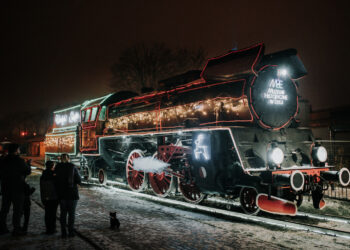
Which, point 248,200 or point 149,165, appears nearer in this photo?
point 248,200

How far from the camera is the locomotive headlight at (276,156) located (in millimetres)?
6367

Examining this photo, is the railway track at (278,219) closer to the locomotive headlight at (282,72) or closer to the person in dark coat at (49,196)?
the locomotive headlight at (282,72)

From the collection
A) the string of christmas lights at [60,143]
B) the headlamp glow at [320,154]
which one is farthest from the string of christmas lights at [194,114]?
the string of christmas lights at [60,143]

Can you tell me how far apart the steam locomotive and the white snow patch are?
0.10 ft

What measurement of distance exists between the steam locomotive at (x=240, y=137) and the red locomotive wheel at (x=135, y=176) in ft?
0.76

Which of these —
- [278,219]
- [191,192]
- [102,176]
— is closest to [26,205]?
[191,192]

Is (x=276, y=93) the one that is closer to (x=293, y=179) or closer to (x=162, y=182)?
(x=293, y=179)

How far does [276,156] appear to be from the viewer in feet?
20.9

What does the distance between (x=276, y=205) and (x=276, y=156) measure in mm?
1005

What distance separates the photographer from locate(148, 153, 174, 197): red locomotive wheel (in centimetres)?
876

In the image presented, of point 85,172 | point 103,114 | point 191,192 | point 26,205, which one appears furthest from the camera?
point 85,172

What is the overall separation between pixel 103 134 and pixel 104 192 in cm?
254

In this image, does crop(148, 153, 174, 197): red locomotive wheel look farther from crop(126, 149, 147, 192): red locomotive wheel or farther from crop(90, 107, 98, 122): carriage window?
crop(90, 107, 98, 122): carriage window

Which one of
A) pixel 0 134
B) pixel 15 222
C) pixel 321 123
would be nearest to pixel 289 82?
pixel 15 222
